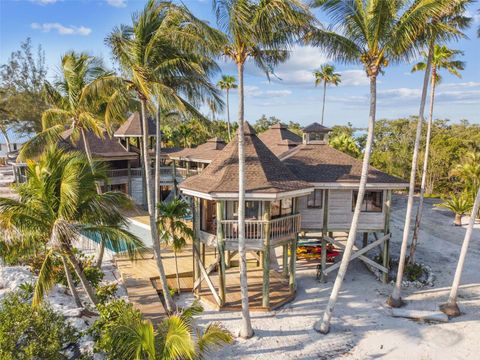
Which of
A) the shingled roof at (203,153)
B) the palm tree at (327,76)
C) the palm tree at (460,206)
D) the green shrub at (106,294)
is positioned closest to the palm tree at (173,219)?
the green shrub at (106,294)

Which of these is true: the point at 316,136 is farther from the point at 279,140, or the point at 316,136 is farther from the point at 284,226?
the point at 284,226

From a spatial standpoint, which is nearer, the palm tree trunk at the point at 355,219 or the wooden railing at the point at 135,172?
the palm tree trunk at the point at 355,219

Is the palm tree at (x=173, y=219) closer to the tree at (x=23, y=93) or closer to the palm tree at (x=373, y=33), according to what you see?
the palm tree at (x=373, y=33)

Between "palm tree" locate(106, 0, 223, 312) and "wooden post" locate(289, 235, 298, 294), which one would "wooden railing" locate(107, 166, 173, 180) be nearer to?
"palm tree" locate(106, 0, 223, 312)

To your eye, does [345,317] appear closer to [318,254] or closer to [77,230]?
[318,254]

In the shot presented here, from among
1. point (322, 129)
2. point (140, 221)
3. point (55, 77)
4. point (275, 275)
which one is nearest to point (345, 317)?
point (275, 275)

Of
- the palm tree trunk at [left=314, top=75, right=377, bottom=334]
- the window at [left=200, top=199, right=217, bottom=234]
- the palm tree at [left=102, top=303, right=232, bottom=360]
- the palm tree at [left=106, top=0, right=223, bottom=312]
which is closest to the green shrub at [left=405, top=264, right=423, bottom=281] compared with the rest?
the palm tree trunk at [left=314, top=75, right=377, bottom=334]
